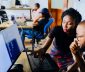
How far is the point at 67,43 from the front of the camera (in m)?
2.34

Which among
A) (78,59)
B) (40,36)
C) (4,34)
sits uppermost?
(4,34)

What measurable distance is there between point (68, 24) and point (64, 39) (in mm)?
288

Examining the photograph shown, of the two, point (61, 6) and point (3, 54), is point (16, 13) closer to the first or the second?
point (61, 6)

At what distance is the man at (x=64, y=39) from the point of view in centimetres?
214

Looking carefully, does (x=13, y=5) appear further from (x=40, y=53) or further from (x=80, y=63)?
(x=80, y=63)

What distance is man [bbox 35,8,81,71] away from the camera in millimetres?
2141

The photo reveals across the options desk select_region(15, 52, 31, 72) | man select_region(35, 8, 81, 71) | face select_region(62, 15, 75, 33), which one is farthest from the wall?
face select_region(62, 15, 75, 33)

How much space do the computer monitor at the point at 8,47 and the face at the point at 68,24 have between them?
44 centimetres

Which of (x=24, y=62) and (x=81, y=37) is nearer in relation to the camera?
(x=81, y=37)

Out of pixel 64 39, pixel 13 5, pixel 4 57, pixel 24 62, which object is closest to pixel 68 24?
pixel 64 39

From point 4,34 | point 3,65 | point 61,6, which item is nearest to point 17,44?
point 4,34

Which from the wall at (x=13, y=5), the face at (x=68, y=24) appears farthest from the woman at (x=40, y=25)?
the face at (x=68, y=24)

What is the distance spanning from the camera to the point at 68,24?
6.86 ft

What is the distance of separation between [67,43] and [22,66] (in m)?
0.61
